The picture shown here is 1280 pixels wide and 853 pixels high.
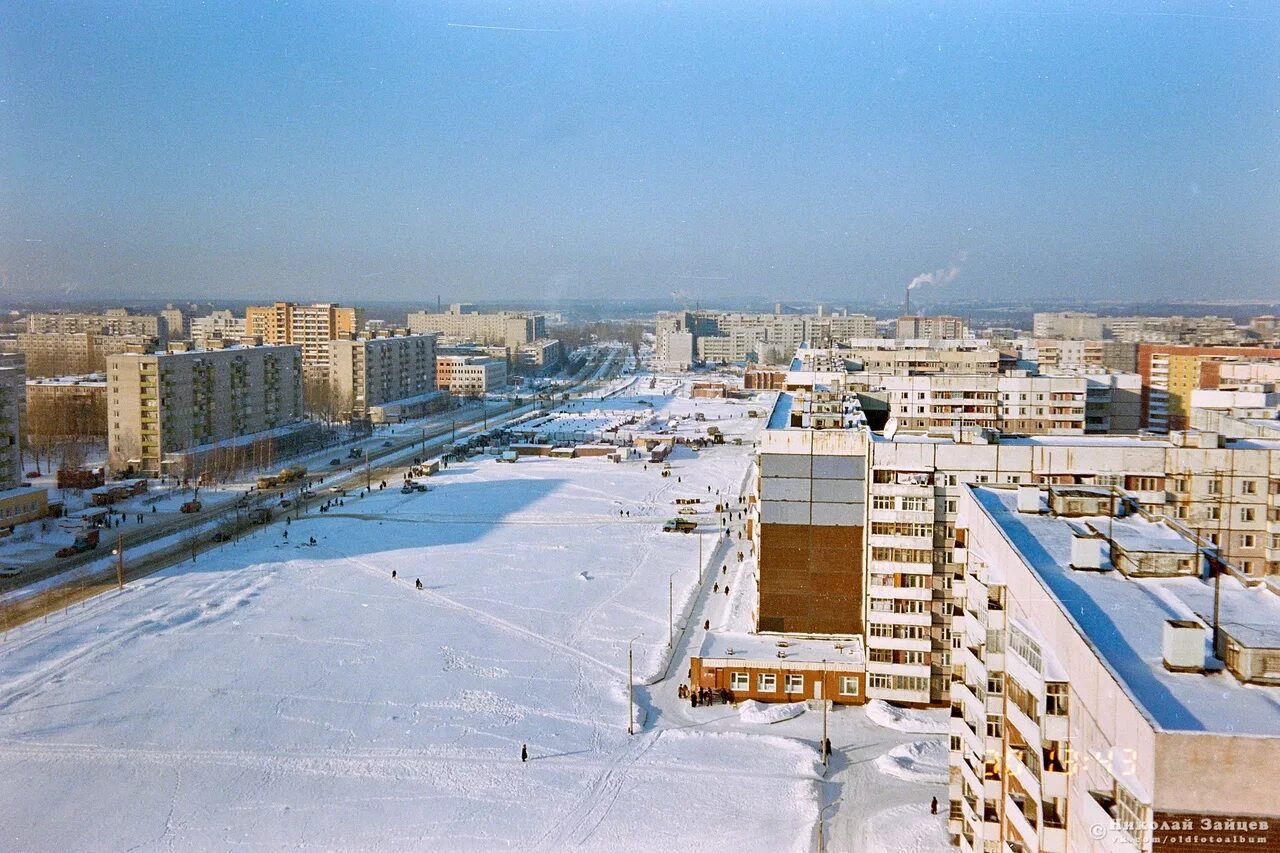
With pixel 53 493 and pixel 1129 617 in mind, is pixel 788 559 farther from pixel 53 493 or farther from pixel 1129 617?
pixel 53 493

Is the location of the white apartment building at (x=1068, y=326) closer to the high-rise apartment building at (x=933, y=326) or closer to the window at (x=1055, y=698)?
the high-rise apartment building at (x=933, y=326)

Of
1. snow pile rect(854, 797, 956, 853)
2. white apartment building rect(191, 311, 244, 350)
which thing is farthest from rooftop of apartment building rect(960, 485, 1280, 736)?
white apartment building rect(191, 311, 244, 350)

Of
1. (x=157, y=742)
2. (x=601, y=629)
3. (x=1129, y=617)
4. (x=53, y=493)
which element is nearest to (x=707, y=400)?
(x=53, y=493)

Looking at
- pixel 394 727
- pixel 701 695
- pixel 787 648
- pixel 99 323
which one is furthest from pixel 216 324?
pixel 701 695

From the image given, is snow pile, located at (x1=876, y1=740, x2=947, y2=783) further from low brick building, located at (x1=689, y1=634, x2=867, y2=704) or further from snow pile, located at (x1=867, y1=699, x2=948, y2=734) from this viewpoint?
low brick building, located at (x1=689, y1=634, x2=867, y2=704)

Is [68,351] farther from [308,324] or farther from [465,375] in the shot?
[465,375]

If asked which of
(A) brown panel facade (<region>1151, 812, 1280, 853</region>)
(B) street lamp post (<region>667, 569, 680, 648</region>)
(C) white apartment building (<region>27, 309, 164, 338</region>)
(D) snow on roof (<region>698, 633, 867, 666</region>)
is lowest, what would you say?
(B) street lamp post (<region>667, 569, 680, 648</region>)
